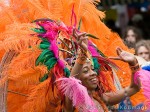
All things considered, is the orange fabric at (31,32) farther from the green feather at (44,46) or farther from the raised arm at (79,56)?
the raised arm at (79,56)

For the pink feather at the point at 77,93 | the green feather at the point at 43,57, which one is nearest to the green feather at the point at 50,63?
the green feather at the point at 43,57

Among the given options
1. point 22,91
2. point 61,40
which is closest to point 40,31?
point 61,40

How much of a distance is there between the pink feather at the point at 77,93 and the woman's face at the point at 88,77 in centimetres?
17

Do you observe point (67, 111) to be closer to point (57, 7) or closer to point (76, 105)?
point (76, 105)

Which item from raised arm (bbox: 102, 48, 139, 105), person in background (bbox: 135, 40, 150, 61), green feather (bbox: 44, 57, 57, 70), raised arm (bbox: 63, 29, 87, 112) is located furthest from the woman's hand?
person in background (bbox: 135, 40, 150, 61)

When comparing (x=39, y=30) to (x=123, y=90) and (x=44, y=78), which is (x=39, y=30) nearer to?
(x=44, y=78)

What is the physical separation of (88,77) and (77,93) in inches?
10.3

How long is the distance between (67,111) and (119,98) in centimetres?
52

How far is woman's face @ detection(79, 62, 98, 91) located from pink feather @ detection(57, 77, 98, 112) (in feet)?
0.55

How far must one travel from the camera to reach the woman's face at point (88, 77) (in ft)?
16.8

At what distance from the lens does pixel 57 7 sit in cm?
556

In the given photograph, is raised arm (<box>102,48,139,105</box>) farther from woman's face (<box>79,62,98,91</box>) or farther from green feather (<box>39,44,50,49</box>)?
green feather (<box>39,44,50,49</box>)

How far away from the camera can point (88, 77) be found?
16.8 ft

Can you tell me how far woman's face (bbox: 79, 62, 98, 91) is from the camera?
5121 millimetres
